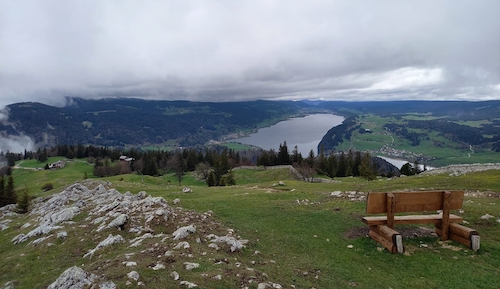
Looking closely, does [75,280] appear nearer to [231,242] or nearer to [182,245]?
[182,245]

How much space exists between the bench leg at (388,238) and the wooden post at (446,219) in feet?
8.70

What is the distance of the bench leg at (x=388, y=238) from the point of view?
12.4 meters

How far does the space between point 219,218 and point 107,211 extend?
8134 millimetres

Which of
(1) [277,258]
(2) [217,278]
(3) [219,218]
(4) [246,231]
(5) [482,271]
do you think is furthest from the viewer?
(3) [219,218]

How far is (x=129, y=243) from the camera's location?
45.4 ft

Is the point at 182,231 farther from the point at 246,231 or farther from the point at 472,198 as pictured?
the point at 472,198

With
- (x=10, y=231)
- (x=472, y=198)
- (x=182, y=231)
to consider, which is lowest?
(x=10, y=231)

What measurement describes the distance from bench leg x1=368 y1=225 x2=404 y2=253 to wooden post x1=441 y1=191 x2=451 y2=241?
265 cm

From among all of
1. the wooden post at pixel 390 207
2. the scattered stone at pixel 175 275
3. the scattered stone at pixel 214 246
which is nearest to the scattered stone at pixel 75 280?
the scattered stone at pixel 175 275

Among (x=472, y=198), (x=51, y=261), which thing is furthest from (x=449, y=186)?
(x=51, y=261)

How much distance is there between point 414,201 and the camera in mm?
13297

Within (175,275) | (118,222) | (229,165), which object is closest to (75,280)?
(175,275)

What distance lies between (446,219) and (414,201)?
176 centimetres

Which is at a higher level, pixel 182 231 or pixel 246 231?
pixel 182 231
